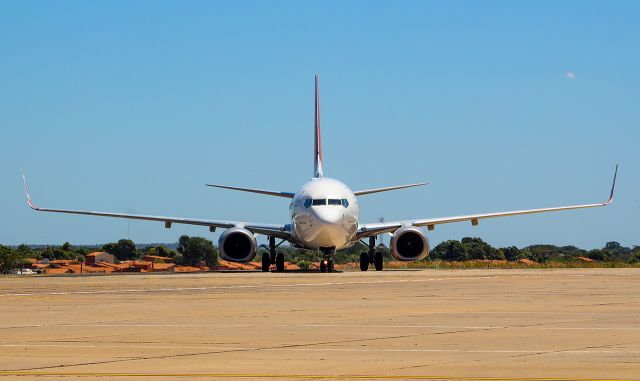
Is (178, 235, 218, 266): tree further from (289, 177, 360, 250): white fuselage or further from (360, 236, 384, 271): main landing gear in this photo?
(289, 177, 360, 250): white fuselage

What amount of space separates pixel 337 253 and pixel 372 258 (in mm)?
25831

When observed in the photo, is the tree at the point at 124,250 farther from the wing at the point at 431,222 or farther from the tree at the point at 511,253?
the wing at the point at 431,222

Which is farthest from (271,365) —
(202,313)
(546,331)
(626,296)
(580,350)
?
(626,296)

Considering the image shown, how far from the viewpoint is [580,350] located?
1254 centimetres

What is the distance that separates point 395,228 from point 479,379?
4303 cm

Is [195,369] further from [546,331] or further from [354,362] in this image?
[546,331]

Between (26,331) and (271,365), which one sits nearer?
(271,365)

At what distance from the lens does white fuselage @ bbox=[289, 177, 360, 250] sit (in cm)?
4822

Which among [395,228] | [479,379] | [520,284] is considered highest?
[395,228]

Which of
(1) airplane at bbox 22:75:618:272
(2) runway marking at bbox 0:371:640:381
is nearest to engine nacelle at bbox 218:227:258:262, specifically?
(1) airplane at bbox 22:75:618:272

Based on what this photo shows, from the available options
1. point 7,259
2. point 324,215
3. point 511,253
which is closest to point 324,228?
point 324,215

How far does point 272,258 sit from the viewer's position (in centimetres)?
5481

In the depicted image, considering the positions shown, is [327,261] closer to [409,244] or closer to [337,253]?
[409,244]

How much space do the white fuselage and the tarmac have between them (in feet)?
74.4
